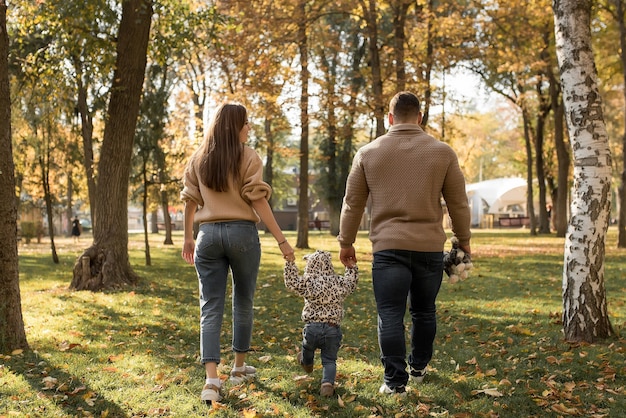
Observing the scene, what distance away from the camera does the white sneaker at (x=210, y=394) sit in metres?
4.28

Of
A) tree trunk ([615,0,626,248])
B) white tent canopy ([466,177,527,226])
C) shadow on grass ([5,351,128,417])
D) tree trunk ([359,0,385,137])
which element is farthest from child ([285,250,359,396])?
white tent canopy ([466,177,527,226])

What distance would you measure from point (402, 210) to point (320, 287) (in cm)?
87

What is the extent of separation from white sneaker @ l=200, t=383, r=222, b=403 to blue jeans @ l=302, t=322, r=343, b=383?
2.56ft

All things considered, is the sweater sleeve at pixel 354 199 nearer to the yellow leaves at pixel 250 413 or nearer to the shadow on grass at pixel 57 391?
the yellow leaves at pixel 250 413

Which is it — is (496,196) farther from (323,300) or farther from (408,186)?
(408,186)

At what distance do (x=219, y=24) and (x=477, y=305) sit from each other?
22.2 ft

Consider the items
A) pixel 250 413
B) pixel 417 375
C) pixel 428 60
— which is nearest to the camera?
pixel 250 413

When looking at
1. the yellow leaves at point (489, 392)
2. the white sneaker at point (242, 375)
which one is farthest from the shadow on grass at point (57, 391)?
the yellow leaves at point (489, 392)

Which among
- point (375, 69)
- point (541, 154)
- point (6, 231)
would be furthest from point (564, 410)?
point (541, 154)

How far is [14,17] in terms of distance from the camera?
1209 cm

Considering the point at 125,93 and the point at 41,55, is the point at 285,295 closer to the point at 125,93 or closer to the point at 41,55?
the point at 125,93

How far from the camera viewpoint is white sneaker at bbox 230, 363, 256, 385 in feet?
15.9

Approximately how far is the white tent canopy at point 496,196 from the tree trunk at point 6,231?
49.7 meters

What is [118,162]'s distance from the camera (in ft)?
36.9
